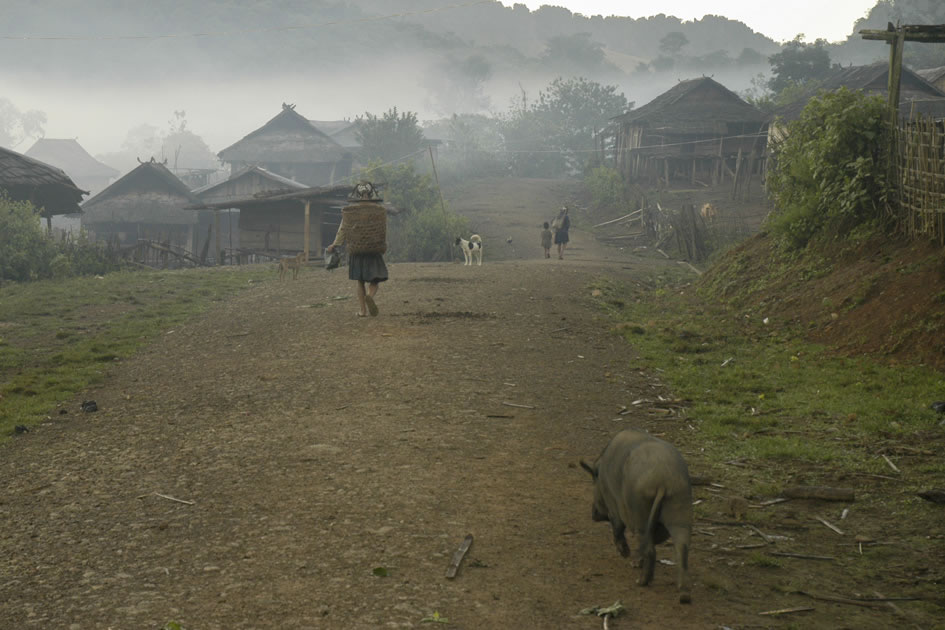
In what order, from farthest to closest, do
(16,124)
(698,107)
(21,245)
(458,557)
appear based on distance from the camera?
(16,124)
(698,107)
(21,245)
(458,557)

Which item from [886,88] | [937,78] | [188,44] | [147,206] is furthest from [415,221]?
[188,44]

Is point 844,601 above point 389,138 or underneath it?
underneath

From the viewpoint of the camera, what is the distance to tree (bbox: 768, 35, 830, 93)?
59469 millimetres

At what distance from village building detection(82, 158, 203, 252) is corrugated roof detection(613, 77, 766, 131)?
2393cm

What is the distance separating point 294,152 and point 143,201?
17.7m

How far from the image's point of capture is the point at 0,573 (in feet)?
16.1

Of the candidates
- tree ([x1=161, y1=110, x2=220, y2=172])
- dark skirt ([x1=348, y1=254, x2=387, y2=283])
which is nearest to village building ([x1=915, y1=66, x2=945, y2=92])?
dark skirt ([x1=348, y1=254, x2=387, y2=283])

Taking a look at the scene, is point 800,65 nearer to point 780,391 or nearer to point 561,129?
point 561,129

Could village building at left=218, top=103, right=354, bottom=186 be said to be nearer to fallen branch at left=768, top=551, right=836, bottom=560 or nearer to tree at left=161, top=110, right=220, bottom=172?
tree at left=161, top=110, right=220, bottom=172

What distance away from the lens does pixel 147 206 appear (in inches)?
1729

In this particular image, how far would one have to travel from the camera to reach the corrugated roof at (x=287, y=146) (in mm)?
59872

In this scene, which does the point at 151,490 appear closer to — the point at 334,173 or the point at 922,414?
the point at 922,414

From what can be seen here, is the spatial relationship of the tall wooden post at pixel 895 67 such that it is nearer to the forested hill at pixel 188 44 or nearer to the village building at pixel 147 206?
the village building at pixel 147 206

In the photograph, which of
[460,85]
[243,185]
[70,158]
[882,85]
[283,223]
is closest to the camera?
[283,223]
